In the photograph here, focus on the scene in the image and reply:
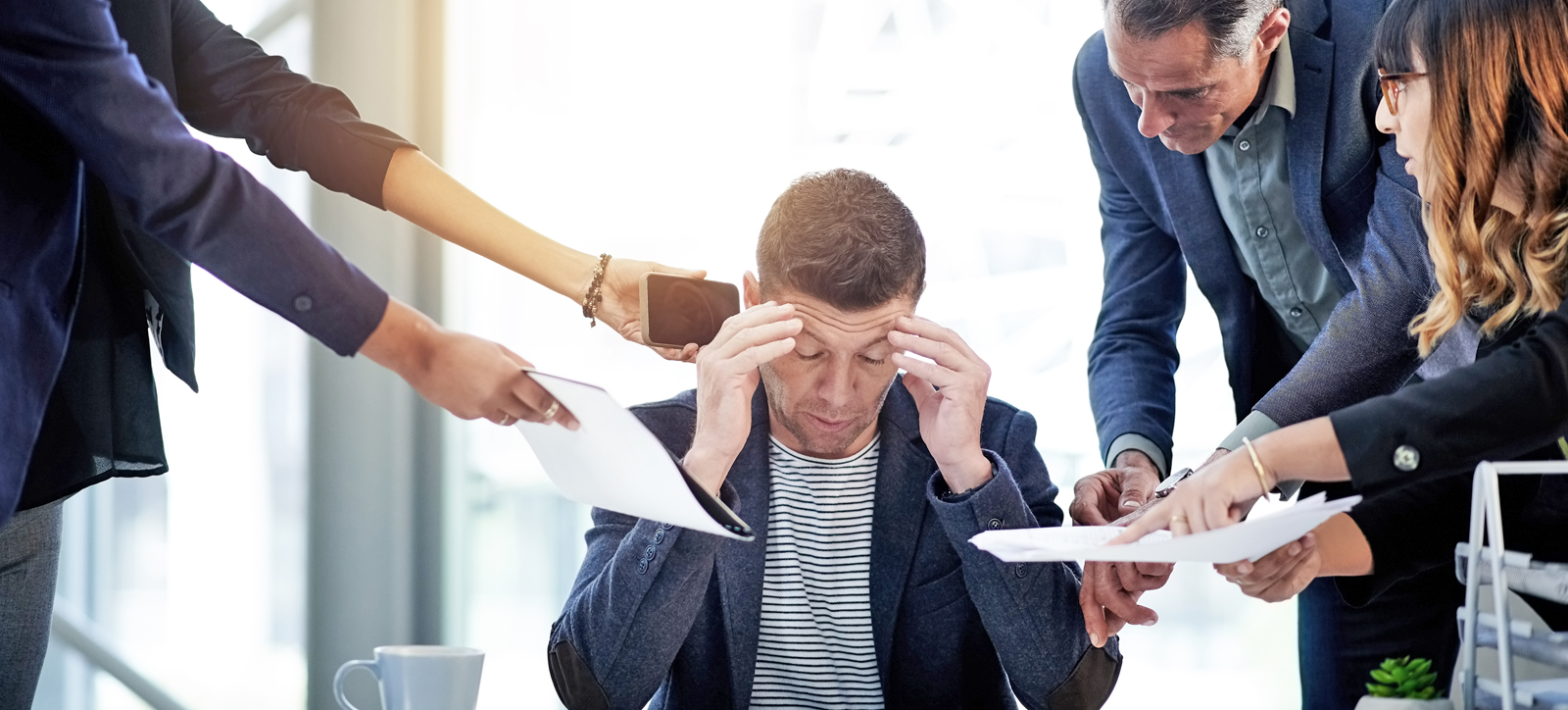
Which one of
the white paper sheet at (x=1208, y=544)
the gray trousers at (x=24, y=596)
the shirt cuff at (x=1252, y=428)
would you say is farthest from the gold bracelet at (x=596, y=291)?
the shirt cuff at (x=1252, y=428)

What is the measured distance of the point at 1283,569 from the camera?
1.43 metres

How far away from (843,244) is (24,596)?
3.53 feet

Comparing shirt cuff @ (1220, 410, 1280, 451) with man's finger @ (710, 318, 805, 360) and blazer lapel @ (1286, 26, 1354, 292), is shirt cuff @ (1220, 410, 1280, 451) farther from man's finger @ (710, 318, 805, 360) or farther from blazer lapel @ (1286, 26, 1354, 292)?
man's finger @ (710, 318, 805, 360)

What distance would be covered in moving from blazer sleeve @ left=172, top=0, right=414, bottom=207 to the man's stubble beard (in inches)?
24.6

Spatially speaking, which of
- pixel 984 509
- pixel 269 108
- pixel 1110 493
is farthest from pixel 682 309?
pixel 1110 493

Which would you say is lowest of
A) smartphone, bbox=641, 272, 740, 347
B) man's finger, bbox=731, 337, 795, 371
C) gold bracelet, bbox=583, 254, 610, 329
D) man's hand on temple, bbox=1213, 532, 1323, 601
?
man's hand on temple, bbox=1213, 532, 1323, 601

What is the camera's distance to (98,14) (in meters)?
1.03

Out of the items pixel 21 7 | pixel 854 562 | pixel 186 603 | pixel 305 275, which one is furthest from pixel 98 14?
pixel 186 603

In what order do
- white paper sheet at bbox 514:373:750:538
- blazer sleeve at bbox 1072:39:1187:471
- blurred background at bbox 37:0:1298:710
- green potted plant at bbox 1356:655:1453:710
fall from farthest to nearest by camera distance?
1. blurred background at bbox 37:0:1298:710
2. blazer sleeve at bbox 1072:39:1187:471
3. green potted plant at bbox 1356:655:1453:710
4. white paper sheet at bbox 514:373:750:538

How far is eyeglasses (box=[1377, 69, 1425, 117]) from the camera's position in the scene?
1.33m

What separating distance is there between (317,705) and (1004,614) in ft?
7.16

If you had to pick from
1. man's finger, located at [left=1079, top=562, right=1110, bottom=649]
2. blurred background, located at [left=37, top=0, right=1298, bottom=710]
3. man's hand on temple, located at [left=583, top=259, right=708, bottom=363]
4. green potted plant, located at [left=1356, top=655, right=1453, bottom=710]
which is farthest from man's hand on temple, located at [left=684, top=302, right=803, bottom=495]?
blurred background, located at [left=37, top=0, right=1298, bottom=710]

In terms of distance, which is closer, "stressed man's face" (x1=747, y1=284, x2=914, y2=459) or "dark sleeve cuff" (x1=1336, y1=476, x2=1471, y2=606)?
"dark sleeve cuff" (x1=1336, y1=476, x2=1471, y2=606)

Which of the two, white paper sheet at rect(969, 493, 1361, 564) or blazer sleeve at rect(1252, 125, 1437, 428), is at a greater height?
blazer sleeve at rect(1252, 125, 1437, 428)
